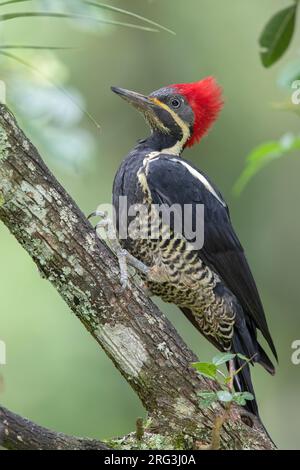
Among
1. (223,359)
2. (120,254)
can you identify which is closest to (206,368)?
(223,359)

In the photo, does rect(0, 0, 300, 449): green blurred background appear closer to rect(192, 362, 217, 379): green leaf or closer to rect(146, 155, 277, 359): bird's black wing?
rect(146, 155, 277, 359): bird's black wing

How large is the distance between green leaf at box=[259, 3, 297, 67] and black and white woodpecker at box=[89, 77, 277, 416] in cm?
156

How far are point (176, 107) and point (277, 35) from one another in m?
2.06

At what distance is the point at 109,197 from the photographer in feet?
21.0

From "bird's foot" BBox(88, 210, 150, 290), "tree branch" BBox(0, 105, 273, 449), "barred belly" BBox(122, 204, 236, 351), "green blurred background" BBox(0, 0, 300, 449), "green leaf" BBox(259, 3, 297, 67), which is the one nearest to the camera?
"green leaf" BBox(259, 3, 297, 67)

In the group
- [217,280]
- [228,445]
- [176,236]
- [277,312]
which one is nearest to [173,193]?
[176,236]

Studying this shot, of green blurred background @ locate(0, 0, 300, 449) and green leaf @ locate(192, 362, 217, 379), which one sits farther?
green blurred background @ locate(0, 0, 300, 449)

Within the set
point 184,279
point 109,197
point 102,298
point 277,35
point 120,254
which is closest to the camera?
point 277,35

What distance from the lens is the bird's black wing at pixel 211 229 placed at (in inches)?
141

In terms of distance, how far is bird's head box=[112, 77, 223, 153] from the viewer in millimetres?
3986

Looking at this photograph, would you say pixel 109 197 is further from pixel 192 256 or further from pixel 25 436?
pixel 25 436

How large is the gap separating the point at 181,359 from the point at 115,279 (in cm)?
37

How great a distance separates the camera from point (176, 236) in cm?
352

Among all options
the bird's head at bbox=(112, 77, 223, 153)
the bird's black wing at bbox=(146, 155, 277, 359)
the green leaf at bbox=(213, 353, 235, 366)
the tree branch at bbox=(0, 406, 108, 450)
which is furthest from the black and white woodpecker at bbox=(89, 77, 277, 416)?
the tree branch at bbox=(0, 406, 108, 450)
